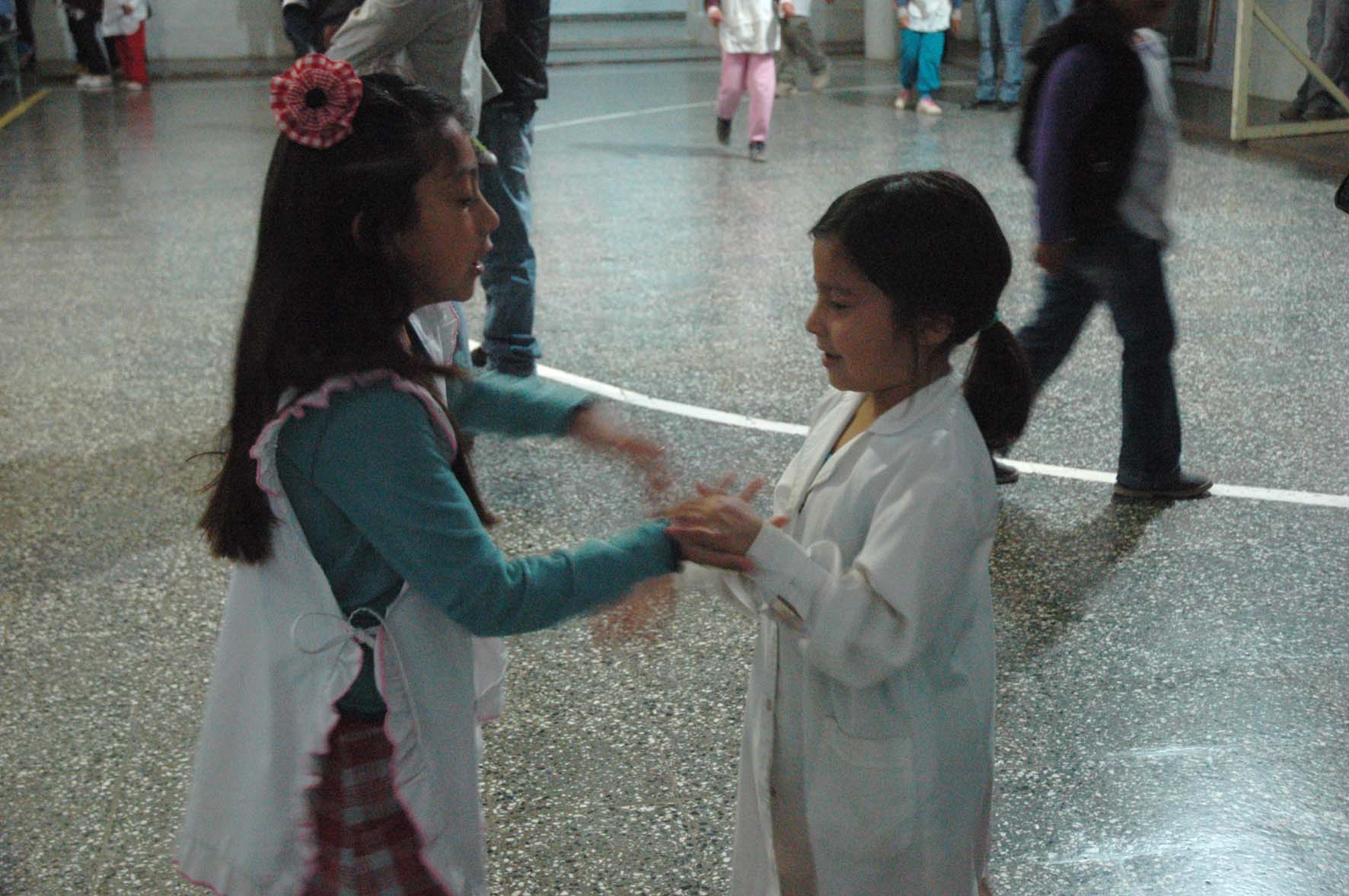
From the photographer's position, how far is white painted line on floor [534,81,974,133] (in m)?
11.6

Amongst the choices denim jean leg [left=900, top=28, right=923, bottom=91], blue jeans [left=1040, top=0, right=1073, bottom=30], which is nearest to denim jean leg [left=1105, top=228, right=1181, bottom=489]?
blue jeans [left=1040, top=0, right=1073, bottom=30]

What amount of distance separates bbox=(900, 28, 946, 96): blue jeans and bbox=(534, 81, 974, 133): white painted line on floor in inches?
50.8

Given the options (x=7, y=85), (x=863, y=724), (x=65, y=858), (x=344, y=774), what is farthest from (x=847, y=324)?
(x=7, y=85)

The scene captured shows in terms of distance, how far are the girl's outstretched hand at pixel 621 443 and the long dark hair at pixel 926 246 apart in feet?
1.35

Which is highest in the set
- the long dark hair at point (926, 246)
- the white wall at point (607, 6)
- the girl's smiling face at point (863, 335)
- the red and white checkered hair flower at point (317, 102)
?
the red and white checkered hair flower at point (317, 102)

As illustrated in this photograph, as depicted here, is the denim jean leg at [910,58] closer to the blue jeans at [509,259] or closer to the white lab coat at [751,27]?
the white lab coat at [751,27]

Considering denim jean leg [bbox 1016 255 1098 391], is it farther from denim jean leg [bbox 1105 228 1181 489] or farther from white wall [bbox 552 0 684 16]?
white wall [bbox 552 0 684 16]

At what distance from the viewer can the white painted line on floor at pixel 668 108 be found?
11555 mm

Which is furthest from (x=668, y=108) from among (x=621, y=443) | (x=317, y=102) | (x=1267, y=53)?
(x=317, y=102)

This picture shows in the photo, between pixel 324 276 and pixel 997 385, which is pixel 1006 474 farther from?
pixel 324 276

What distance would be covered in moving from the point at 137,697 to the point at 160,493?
1.22 m

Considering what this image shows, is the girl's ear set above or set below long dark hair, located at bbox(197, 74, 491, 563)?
below

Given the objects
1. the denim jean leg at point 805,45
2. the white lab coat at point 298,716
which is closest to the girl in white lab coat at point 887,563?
the white lab coat at point 298,716

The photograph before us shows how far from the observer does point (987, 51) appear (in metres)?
12.2
